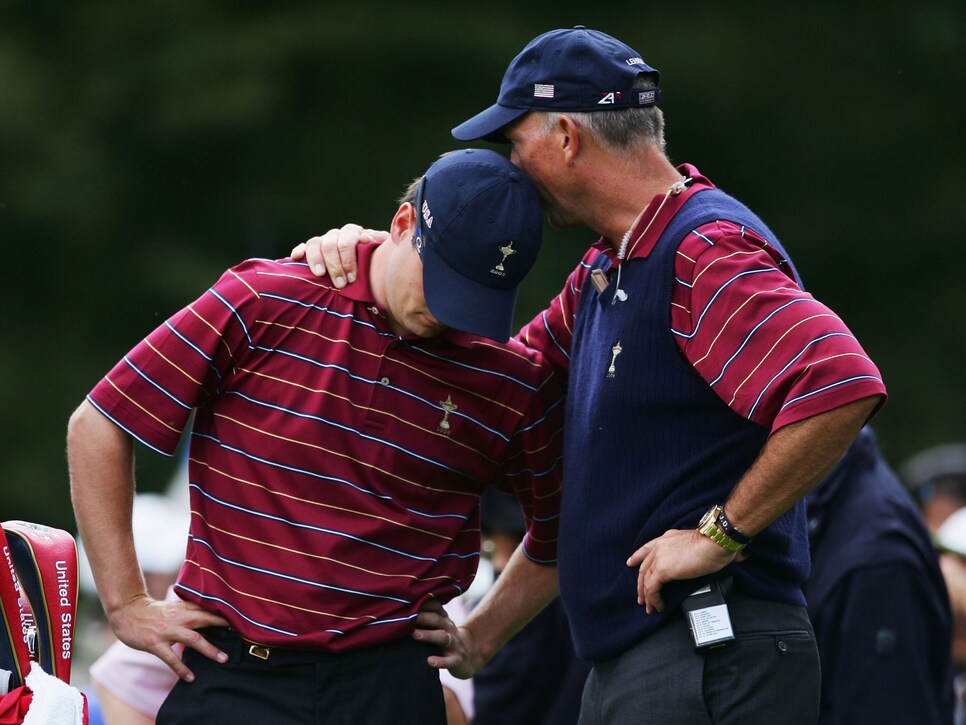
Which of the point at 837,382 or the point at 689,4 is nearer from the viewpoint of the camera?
the point at 837,382

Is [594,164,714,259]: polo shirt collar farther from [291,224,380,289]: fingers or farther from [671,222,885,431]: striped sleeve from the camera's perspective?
[291,224,380,289]: fingers

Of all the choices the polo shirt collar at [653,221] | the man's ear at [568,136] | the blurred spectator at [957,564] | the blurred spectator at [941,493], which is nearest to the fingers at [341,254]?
the man's ear at [568,136]

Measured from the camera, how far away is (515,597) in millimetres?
3885

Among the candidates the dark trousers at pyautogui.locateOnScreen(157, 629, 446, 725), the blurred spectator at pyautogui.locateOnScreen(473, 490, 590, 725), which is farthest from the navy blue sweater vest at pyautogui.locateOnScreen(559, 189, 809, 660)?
the blurred spectator at pyautogui.locateOnScreen(473, 490, 590, 725)

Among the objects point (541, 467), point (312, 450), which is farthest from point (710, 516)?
Result: point (312, 450)

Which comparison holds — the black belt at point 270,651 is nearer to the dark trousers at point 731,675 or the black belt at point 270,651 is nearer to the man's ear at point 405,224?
the dark trousers at point 731,675

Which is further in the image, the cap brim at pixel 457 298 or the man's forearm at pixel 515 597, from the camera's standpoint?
the man's forearm at pixel 515 597

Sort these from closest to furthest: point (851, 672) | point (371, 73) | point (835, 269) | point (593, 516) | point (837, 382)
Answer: point (837, 382) < point (593, 516) < point (851, 672) < point (371, 73) < point (835, 269)

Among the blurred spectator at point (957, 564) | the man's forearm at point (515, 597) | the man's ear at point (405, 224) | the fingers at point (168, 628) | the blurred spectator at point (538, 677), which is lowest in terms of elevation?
the blurred spectator at point (957, 564)

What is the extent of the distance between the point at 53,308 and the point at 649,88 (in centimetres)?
710

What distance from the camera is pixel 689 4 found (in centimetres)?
965

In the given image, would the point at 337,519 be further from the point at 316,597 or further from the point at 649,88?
the point at 649,88

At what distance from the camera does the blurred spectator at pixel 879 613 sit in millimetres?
4273

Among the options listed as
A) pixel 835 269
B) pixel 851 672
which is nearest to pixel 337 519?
pixel 851 672
